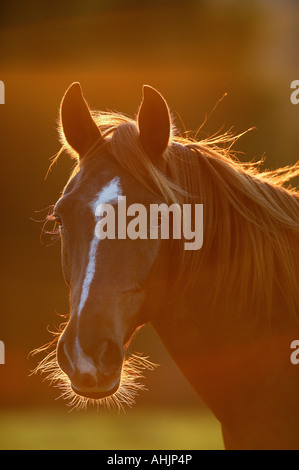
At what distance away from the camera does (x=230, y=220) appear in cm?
207

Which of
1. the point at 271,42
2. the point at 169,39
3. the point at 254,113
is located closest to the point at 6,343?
the point at 254,113

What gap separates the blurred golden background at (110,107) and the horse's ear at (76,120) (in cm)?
560

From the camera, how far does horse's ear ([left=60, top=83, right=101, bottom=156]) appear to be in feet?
7.36

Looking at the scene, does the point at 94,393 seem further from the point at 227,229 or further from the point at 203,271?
the point at 227,229

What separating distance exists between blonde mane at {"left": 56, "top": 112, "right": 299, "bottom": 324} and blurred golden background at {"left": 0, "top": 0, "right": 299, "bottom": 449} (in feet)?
→ 17.9

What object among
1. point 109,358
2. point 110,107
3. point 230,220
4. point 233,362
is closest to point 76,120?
point 230,220

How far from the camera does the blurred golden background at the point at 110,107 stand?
27.8ft

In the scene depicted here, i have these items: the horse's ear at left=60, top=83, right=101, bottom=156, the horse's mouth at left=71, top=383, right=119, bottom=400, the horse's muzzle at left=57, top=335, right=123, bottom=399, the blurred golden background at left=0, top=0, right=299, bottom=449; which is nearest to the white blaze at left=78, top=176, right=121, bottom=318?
the horse's muzzle at left=57, top=335, right=123, bottom=399

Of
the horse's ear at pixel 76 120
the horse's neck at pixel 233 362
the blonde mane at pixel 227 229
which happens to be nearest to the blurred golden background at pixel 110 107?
the horse's neck at pixel 233 362

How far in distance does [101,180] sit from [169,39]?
11555mm

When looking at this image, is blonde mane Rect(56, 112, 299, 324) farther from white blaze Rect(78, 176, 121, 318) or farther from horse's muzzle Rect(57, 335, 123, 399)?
horse's muzzle Rect(57, 335, 123, 399)

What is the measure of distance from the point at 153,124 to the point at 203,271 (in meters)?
0.60

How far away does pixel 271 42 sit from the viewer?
1233cm

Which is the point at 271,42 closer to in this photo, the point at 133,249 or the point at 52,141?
the point at 52,141
